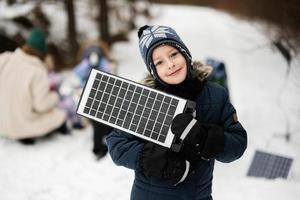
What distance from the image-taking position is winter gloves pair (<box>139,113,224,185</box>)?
1.85 meters

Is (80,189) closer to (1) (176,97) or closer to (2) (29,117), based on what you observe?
(2) (29,117)

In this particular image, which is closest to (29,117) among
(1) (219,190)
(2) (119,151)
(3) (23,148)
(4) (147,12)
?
(3) (23,148)

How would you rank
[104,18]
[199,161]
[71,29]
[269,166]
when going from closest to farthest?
[199,161] < [269,166] < [71,29] < [104,18]

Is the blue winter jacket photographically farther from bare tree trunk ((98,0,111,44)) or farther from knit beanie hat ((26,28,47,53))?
bare tree trunk ((98,0,111,44))

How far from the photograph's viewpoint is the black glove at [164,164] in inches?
76.5

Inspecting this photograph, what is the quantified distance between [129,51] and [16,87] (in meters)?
8.35

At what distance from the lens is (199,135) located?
1.87 meters

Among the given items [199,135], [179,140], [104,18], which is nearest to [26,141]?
[179,140]

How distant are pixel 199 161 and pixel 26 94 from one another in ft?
12.4

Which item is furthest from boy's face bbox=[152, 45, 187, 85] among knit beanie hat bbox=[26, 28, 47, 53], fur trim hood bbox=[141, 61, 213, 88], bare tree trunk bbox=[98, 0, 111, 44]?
bare tree trunk bbox=[98, 0, 111, 44]

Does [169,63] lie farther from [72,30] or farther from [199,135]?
[72,30]

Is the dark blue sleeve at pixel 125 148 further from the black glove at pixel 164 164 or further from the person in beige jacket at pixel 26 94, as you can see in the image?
the person in beige jacket at pixel 26 94

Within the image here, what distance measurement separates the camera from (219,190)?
4.09 m

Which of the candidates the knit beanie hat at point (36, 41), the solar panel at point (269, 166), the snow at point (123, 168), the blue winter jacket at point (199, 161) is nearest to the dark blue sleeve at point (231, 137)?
the blue winter jacket at point (199, 161)
